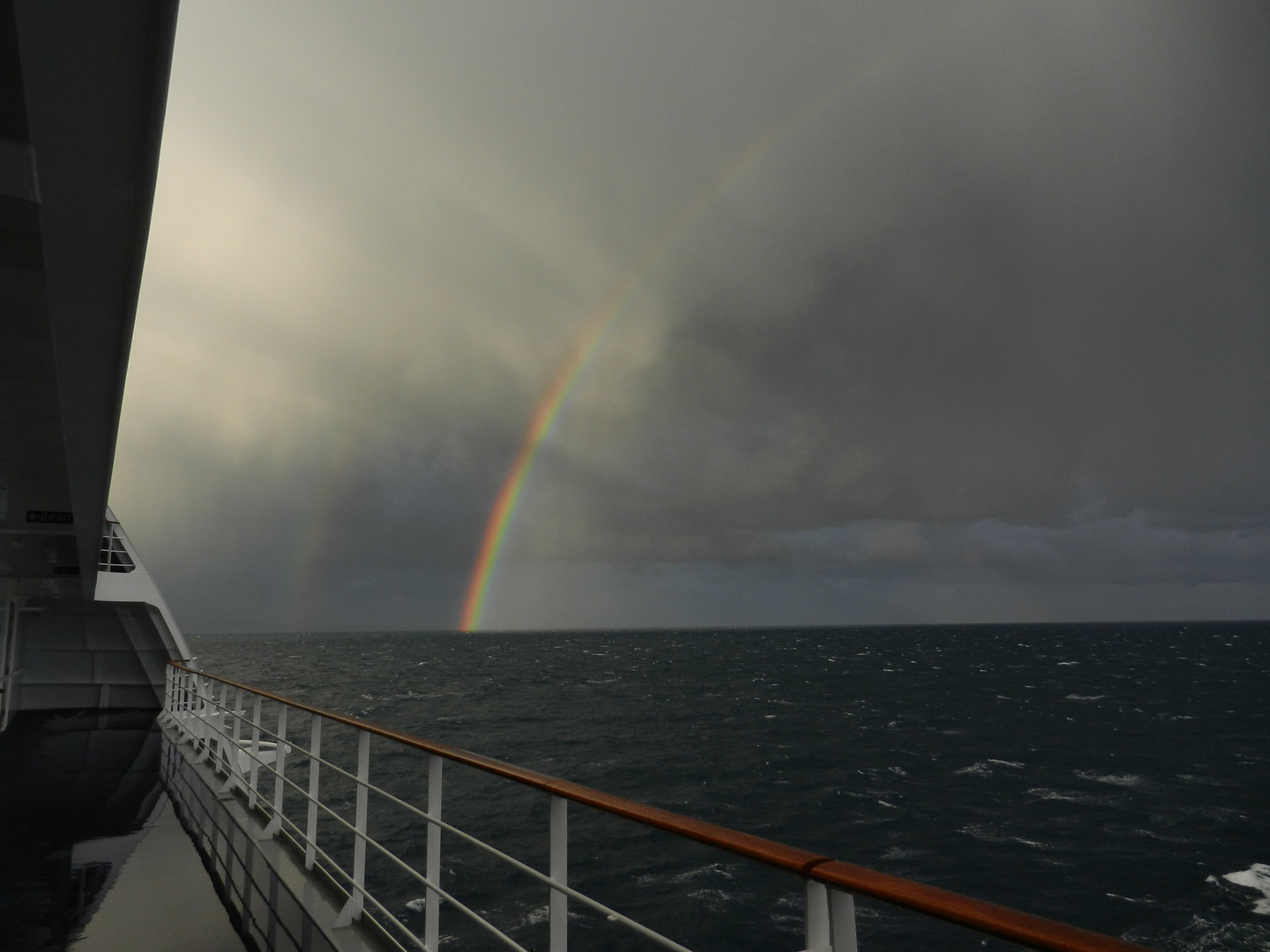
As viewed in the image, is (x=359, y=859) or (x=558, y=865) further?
(x=359, y=859)

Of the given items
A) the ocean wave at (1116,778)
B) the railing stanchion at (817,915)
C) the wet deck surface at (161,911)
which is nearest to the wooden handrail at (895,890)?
the railing stanchion at (817,915)

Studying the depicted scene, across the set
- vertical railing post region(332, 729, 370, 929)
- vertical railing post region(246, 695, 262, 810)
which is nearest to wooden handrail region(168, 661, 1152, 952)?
vertical railing post region(332, 729, 370, 929)

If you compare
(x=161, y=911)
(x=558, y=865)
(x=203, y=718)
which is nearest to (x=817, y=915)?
(x=558, y=865)

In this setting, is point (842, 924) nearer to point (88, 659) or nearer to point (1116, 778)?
point (88, 659)

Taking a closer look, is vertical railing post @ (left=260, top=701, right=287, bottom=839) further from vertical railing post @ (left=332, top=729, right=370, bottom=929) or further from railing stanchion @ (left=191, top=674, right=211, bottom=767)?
railing stanchion @ (left=191, top=674, right=211, bottom=767)

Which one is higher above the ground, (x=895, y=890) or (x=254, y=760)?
(x=895, y=890)

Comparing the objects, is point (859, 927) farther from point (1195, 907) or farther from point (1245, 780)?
point (1245, 780)

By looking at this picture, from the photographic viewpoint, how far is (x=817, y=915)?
43.6 inches

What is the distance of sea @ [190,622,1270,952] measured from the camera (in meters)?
8.97

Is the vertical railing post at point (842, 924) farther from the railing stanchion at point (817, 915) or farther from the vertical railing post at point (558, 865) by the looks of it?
the vertical railing post at point (558, 865)

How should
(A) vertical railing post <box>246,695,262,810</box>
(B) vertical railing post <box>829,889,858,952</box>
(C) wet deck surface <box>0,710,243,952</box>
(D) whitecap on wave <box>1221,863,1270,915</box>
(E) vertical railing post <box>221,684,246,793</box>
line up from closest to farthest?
1. (B) vertical railing post <box>829,889,858,952</box>
2. (C) wet deck surface <box>0,710,243,952</box>
3. (A) vertical railing post <box>246,695,262,810</box>
4. (E) vertical railing post <box>221,684,246,793</box>
5. (D) whitecap on wave <box>1221,863,1270,915</box>

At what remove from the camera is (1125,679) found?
1620 inches

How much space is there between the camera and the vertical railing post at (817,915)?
1095 millimetres

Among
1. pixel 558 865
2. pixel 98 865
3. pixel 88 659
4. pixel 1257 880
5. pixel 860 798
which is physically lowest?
pixel 1257 880
